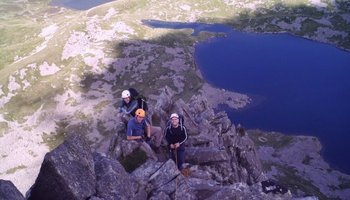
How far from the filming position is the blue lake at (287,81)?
117188mm

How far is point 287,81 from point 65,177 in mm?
131848

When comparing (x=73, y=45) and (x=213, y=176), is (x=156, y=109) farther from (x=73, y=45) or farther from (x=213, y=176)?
(x=73, y=45)

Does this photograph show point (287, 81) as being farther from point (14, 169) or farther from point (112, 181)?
point (112, 181)

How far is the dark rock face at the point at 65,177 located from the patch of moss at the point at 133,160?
31.7 ft

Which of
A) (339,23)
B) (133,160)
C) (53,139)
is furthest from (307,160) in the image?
(339,23)

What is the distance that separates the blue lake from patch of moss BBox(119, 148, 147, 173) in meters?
80.2

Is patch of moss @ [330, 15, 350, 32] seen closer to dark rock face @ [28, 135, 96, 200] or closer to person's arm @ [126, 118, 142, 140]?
person's arm @ [126, 118, 142, 140]

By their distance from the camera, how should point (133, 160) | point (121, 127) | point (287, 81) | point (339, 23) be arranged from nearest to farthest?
point (133, 160), point (121, 127), point (287, 81), point (339, 23)

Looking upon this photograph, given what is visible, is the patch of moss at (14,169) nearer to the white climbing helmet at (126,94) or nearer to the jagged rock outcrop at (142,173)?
the jagged rock outcrop at (142,173)

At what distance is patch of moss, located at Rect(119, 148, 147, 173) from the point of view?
118ft

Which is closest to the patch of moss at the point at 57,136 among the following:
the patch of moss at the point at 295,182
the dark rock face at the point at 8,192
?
the patch of moss at the point at 295,182

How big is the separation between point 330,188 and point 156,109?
5830cm

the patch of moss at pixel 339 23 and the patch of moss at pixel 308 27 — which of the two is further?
the patch of moss at pixel 339 23

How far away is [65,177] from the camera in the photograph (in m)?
23.7
